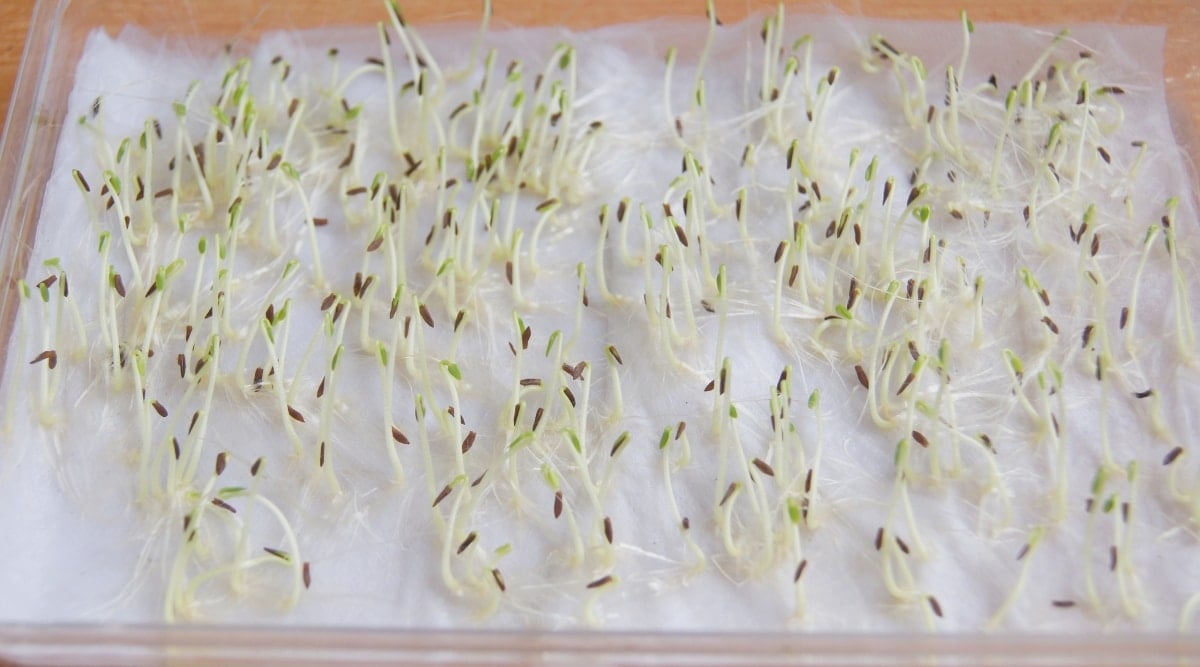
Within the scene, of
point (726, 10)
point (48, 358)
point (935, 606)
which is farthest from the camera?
point (726, 10)

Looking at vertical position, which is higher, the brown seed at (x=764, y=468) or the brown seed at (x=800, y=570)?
the brown seed at (x=764, y=468)

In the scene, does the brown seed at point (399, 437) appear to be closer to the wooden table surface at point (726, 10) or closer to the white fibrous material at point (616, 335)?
the white fibrous material at point (616, 335)

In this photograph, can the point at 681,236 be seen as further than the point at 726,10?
No

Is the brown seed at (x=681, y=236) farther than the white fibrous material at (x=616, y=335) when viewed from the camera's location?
Yes

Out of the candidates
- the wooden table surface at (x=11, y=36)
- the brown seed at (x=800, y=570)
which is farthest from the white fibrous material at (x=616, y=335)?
the wooden table surface at (x=11, y=36)

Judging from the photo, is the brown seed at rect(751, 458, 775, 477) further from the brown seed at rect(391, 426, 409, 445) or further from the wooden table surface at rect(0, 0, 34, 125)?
the wooden table surface at rect(0, 0, 34, 125)

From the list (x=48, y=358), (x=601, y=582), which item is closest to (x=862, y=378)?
(x=601, y=582)

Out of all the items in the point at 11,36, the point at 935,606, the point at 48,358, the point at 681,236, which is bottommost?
the point at 935,606

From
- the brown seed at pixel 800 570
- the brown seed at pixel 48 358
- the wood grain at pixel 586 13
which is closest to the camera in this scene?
the brown seed at pixel 800 570

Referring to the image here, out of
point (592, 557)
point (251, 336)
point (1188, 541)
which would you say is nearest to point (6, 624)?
point (251, 336)

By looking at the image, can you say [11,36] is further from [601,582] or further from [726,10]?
[601,582]
